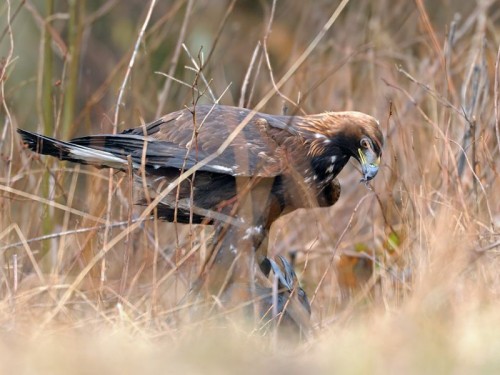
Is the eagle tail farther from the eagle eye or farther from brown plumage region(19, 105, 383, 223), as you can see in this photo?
the eagle eye

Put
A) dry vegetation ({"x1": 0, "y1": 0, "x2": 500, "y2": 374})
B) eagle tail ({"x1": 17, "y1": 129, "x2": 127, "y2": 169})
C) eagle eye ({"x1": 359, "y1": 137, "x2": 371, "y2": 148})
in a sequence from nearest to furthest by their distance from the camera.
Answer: dry vegetation ({"x1": 0, "y1": 0, "x2": 500, "y2": 374})
eagle tail ({"x1": 17, "y1": 129, "x2": 127, "y2": 169})
eagle eye ({"x1": 359, "y1": 137, "x2": 371, "y2": 148})

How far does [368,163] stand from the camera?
5312 mm

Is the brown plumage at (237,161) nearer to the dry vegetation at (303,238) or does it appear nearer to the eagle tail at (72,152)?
the eagle tail at (72,152)

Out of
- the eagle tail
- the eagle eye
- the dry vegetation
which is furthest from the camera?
the eagle eye

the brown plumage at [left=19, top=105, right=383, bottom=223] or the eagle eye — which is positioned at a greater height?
the eagle eye

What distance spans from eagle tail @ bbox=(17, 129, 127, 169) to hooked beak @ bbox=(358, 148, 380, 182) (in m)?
1.14

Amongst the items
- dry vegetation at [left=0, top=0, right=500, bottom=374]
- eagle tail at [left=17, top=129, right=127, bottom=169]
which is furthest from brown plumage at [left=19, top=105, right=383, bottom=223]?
dry vegetation at [left=0, top=0, right=500, bottom=374]

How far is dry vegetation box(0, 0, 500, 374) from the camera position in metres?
3.52

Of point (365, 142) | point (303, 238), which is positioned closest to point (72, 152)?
point (365, 142)

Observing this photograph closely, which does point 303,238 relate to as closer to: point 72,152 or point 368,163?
point 368,163

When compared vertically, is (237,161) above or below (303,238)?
above

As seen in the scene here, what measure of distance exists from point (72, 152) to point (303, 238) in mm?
2771

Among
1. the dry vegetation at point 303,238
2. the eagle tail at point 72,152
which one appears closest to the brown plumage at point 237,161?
the eagle tail at point 72,152

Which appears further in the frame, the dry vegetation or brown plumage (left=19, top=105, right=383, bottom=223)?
brown plumage (left=19, top=105, right=383, bottom=223)
